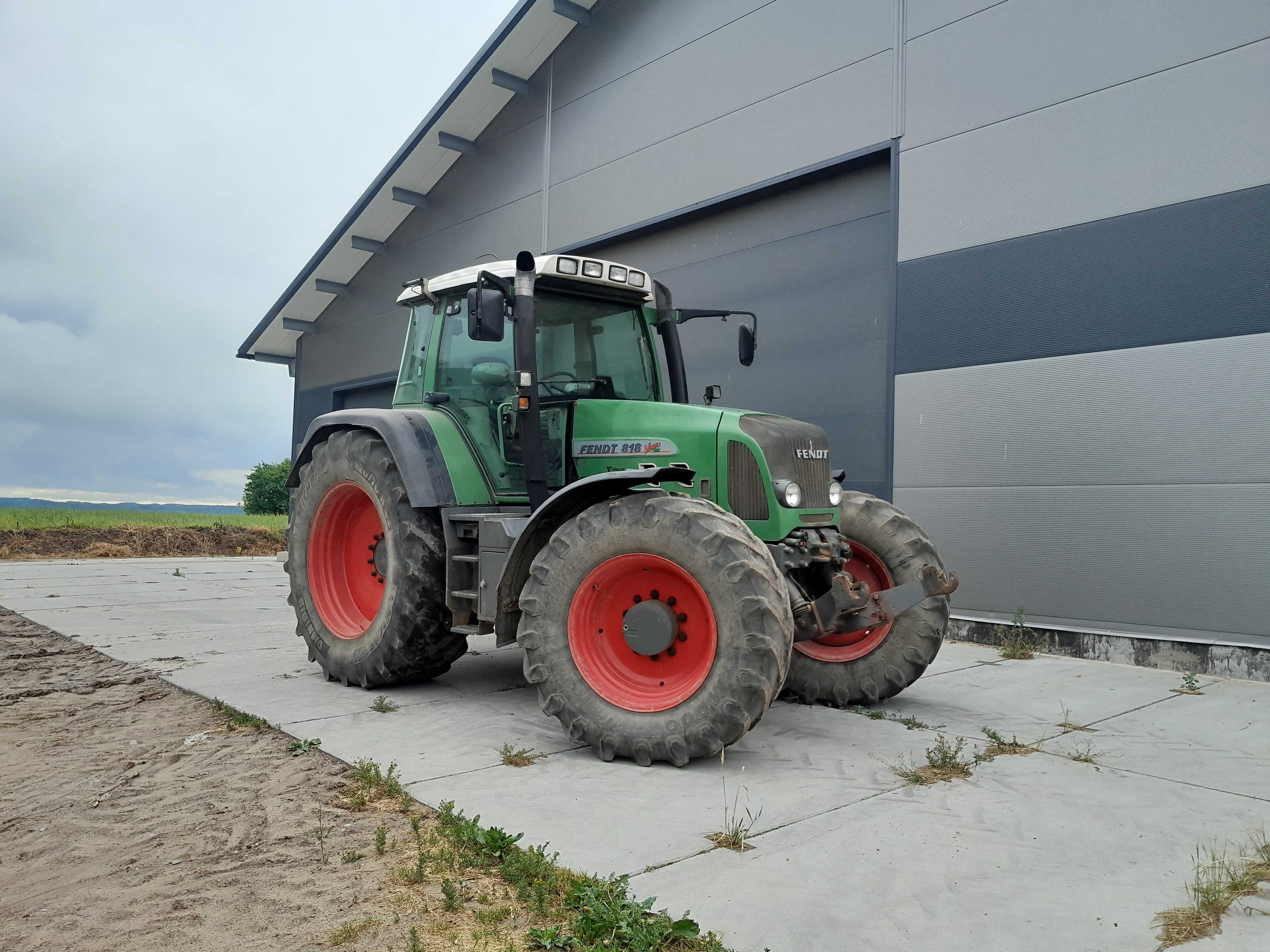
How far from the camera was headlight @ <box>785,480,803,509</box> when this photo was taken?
4957mm

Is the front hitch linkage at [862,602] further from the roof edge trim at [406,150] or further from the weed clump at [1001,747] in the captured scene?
the roof edge trim at [406,150]

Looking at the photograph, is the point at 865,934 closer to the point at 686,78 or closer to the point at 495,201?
the point at 686,78

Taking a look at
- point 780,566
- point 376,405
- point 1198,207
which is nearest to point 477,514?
point 780,566

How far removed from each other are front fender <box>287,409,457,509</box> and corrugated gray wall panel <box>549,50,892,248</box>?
19.6 ft

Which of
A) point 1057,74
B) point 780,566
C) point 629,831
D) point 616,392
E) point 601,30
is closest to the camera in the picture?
point 629,831

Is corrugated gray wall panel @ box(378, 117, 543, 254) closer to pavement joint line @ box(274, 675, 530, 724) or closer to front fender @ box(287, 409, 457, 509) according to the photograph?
front fender @ box(287, 409, 457, 509)

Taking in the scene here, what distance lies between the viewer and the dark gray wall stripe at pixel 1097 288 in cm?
692

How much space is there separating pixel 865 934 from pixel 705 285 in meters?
9.21

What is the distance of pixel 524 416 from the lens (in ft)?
17.3

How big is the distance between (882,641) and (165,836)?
394 centimetres

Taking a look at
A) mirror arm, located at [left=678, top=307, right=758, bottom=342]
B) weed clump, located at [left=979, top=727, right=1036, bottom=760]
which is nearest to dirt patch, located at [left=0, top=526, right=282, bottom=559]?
mirror arm, located at [left=678, top=307, right=758, bottom=342]

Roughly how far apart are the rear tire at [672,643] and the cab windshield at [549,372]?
114 cm

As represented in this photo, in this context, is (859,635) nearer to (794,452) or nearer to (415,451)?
(794,452)

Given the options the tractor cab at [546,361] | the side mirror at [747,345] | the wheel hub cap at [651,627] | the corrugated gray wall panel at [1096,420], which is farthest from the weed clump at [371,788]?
the corrugated gray wall panel at [1096,420]
